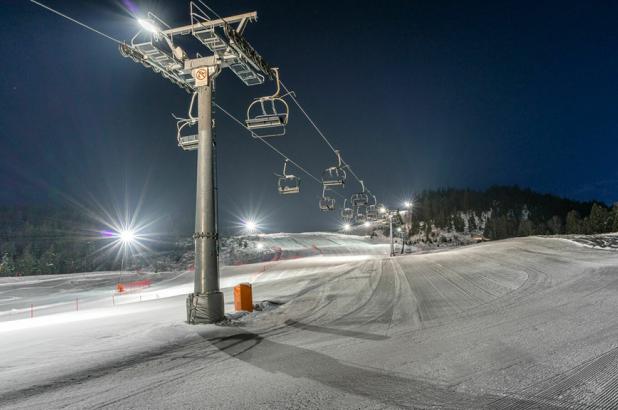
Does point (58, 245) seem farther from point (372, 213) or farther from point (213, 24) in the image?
point (213, 24)

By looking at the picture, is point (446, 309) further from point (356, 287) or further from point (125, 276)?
point (125, 276)

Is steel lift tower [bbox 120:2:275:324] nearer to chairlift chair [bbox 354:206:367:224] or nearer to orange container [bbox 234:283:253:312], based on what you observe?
orange container [bbox 234:283:253:312]

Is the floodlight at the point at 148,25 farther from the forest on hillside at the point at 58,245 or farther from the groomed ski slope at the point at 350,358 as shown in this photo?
the forest on hillside at the point at 58,245

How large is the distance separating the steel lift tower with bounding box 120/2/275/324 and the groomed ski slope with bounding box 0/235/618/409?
1.04 m

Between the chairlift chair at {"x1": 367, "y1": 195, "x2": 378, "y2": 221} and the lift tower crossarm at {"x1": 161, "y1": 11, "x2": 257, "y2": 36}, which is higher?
the lift tower crossarm at {"x1": 161, "y1": 11, "x2": 257, "y2": 36}

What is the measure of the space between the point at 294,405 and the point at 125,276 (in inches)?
2103

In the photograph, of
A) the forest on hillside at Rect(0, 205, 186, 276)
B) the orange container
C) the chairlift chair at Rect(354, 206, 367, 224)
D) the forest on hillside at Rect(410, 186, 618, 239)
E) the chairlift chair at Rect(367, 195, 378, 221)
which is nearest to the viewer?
the orange container

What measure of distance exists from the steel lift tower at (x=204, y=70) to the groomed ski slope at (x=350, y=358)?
40.8 inches

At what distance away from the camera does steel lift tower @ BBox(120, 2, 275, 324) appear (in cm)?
973

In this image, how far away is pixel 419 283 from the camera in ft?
54.6

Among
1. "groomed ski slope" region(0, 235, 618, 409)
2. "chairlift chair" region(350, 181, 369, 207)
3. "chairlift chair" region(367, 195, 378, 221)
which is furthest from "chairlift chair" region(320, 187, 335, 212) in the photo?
"groomed ski slope" region(0, 235, 618, 409)

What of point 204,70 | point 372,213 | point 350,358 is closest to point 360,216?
point 372,213

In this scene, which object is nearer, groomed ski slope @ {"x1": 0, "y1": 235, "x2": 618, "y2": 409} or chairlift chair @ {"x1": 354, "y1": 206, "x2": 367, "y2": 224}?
groomed ski slope @ {"x1": 0, "y1": 235, "x2": 618, "y2": 409}

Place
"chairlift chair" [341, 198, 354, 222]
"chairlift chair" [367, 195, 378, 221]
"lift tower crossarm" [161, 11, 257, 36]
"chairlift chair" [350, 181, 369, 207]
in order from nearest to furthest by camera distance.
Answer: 1. "lift tower crossarm" [161, 11, 257, 36]
2. "chairlift chair" [350, 181, 369, 207]
3. "chairlift chair" [341, 198, 354, 222]
4. "chairlift chair" [367, 195, 378, 221]
